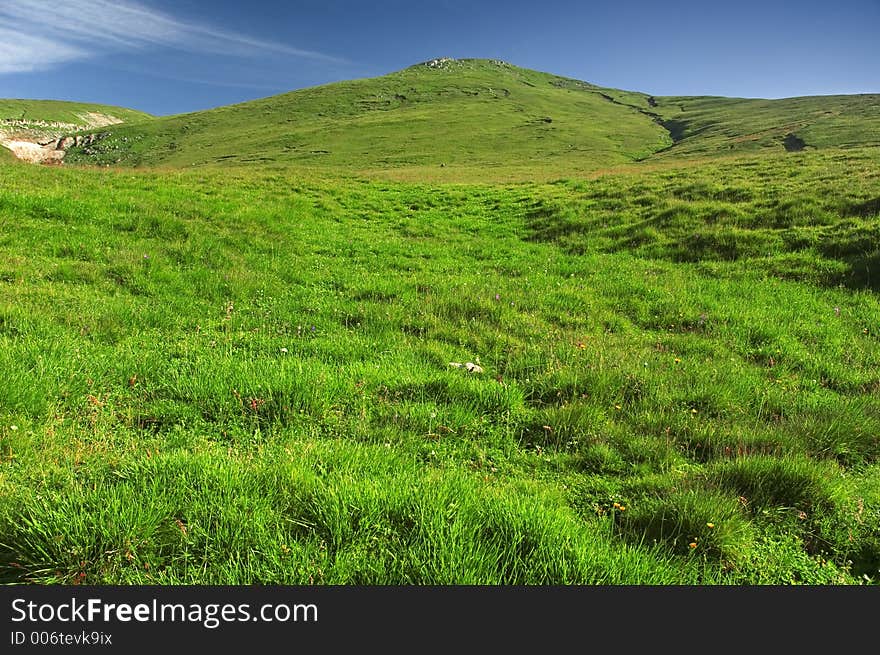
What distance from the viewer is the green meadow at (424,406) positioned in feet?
9.01

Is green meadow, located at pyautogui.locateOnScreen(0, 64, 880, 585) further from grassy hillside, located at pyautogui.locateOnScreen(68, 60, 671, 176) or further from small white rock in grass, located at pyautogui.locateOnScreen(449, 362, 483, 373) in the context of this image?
grassy hillside, located at pyautogui.locateOnScreen(68, 60, 671, 176)

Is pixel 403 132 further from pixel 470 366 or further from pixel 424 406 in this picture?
pixel 424 406

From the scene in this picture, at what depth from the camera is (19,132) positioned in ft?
608

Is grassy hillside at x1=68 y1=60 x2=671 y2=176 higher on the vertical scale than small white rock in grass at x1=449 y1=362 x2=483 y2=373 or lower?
higher

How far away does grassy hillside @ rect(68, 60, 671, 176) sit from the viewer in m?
86.4

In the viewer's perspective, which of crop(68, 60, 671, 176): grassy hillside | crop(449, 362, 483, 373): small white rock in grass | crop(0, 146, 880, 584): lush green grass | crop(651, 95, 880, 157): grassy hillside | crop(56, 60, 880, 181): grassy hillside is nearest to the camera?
crop(0, 146, 880, 584): lush green grass

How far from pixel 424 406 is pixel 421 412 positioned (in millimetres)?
163

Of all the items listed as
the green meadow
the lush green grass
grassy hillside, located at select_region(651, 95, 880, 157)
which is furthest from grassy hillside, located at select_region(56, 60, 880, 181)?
the lush green grass

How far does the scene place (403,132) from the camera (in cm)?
11138

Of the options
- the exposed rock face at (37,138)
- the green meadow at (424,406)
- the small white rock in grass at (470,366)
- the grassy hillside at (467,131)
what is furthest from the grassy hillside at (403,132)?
the small white rock in grass at (470,366)

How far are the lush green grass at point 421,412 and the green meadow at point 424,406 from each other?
0.03 metres

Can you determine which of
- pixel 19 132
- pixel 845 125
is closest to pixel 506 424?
pixel 845 125

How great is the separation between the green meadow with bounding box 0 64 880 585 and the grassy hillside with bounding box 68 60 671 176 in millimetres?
49707

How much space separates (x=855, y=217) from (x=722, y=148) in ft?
242
